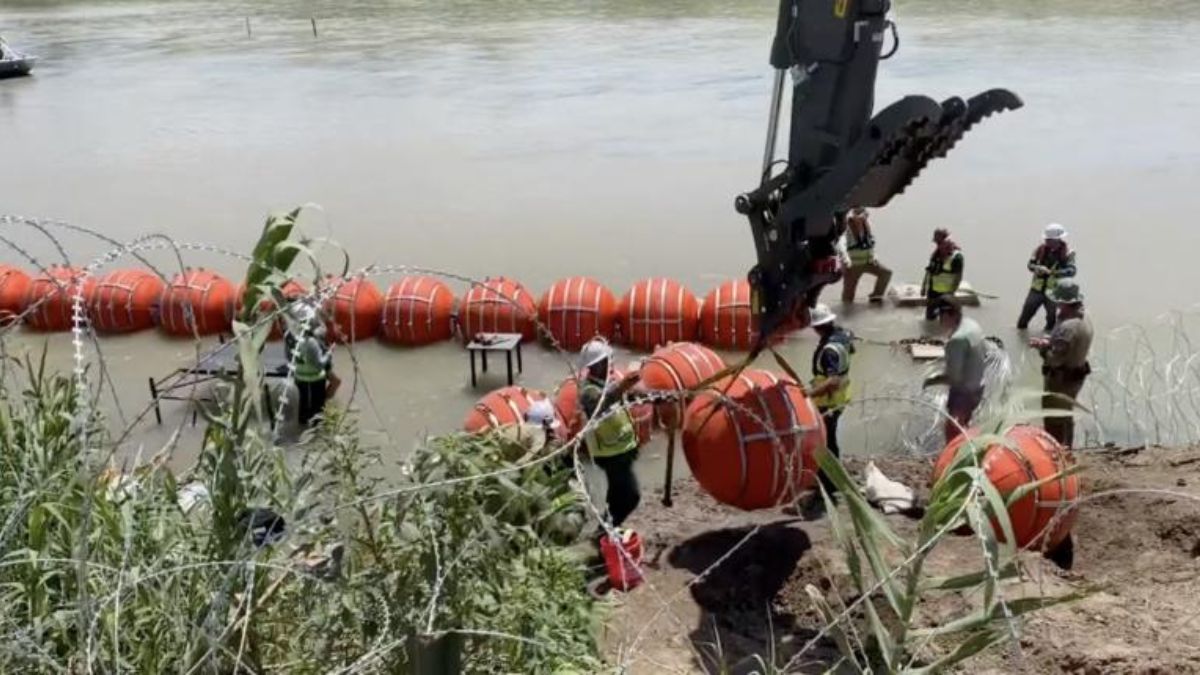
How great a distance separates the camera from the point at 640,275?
1407cm

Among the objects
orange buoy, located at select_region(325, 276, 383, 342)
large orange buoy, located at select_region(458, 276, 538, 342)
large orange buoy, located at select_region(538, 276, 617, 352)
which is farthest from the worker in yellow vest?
orange buoy, located at select_region(325, 276, 383, 342)

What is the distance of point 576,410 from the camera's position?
25.0 feet

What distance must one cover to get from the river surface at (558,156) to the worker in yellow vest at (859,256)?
0.49 m

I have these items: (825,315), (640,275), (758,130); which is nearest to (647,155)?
(758,130)

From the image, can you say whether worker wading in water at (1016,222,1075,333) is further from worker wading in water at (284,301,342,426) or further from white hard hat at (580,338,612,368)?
worker wading in water at (284,301,342,426)

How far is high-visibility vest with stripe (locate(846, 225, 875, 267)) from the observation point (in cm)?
1246

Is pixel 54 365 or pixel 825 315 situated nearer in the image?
pixel 825 315

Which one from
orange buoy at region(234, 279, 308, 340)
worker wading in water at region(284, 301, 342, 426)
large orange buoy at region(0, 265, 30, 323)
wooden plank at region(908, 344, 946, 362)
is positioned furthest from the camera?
large orange buoy at region(0, 265, 30, 323)

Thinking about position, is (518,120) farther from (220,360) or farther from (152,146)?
(220,360)

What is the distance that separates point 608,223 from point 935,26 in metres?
22.3

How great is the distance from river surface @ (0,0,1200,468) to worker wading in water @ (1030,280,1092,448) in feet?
4.17

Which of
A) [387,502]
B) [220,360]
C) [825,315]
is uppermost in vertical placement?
[387,502]

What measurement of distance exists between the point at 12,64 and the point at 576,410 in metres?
29.3

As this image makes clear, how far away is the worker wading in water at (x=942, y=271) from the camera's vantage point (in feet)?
38.3
